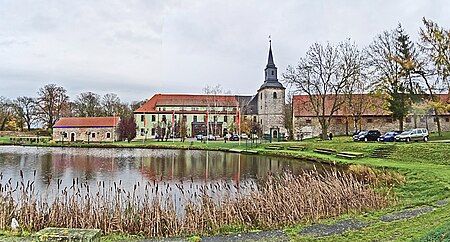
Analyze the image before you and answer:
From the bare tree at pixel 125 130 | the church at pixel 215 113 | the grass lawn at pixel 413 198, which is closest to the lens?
the grass lawn at pixel 413 198

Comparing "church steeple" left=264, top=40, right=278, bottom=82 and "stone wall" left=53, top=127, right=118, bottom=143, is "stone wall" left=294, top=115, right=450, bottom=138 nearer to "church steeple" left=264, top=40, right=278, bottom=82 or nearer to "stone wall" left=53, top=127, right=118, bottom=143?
"church steeple" left=264, top=40, right=278, bottom=82

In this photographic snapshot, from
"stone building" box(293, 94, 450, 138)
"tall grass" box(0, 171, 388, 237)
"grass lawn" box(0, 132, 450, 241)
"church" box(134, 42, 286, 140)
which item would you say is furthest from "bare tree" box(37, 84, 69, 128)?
"tall grass" box(0, 171, 388, 237)

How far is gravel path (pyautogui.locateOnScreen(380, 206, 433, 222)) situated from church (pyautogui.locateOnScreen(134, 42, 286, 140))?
51241mm

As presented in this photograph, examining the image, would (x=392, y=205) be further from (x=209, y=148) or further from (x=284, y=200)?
(x=209, y=148)

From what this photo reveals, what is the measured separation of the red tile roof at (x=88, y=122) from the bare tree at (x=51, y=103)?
6191 mm

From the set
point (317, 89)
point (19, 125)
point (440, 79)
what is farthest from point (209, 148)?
point (19, 125)

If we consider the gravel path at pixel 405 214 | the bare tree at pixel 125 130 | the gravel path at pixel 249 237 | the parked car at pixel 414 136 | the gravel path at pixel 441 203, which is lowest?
the gravel path at pixel 249 237

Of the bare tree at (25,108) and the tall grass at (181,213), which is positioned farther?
the bare tree at (25,108)

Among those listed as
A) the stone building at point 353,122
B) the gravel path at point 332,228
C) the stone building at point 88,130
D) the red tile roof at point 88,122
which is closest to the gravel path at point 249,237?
the gravel path at point 332,228

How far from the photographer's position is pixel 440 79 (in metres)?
30.2

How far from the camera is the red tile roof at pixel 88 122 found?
62.1 m

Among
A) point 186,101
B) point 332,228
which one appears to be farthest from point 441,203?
point 186,101

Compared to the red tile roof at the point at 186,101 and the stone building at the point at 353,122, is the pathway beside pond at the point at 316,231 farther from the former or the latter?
the red tile roof at the point at 186,101

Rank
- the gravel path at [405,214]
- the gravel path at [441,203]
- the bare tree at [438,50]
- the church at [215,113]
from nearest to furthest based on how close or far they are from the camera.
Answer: the gravel path at [405,214]
the gravel path at [441,203]
the bare tree at [438,50]
the church at [215,113]
